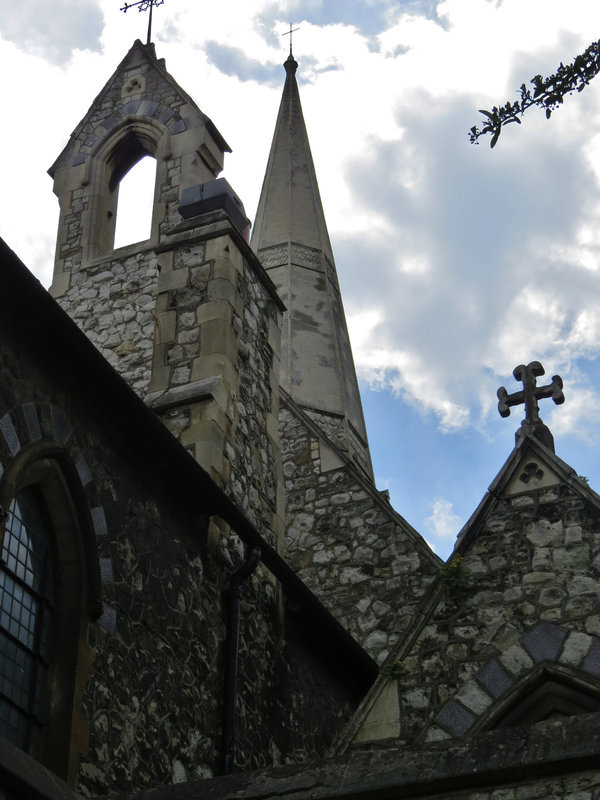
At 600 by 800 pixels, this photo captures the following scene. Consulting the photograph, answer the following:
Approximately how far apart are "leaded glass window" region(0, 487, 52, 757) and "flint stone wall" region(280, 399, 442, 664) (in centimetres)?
605

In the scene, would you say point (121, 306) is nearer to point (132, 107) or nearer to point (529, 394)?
point (132, 107)

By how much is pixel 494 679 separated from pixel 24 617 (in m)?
3.39

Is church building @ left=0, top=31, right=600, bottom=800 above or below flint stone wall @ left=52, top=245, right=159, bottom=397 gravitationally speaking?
below

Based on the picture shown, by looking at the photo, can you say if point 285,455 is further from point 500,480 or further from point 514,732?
point 514,732

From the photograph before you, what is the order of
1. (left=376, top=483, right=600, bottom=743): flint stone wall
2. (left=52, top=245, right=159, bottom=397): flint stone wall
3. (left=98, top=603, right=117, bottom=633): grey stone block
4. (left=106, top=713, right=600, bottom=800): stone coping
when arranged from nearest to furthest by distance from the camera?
(left=106, top=713, right=600, bottom=800): stone coping → (left=98, top=603, right=117, bottom=633): grey stone block → (left=376, top=483, right=600, bottom=743): flint stone wall → (left=52, top=245, right=159, bottom=397): flint stone wall

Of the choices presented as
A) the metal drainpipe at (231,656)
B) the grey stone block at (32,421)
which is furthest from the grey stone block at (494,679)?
the grey stone block at (32,421)

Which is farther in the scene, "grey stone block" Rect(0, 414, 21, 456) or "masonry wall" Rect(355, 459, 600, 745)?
"masonry wall" Rect(355, 459, 600, 745)

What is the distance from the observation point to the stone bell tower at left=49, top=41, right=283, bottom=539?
34.6 ft

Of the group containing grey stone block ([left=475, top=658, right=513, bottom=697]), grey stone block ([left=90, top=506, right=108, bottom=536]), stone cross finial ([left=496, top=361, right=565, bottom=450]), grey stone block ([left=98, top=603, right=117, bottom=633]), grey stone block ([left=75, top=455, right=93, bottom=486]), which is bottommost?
grey stone block ([left=98, top=603, right=117, bottom=633])

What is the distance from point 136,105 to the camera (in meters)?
14.3

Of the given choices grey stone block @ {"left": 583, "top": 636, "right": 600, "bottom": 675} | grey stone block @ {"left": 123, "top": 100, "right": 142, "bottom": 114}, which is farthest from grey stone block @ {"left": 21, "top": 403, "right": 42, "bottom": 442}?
grey stone block @ {"left": 123, "top": 100, "right": 142, "bottom": 114}

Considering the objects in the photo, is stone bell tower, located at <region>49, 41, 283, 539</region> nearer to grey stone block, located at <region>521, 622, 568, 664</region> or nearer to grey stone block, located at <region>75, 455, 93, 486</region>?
grey stone block, located at <region>75, 455, 93, 486</region>

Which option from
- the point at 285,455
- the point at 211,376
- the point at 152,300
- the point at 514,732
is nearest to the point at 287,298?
the point at 285,455

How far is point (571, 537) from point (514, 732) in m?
3.54
